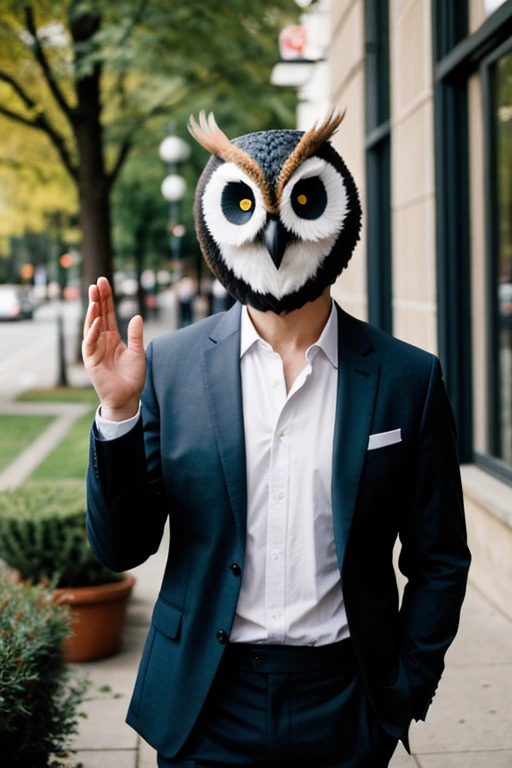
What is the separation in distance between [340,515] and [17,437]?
12093 mm

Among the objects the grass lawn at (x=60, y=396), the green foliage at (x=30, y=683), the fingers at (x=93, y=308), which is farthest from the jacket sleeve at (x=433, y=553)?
the grass lawn at (x=60, y=396)

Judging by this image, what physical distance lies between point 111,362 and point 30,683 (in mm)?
1619

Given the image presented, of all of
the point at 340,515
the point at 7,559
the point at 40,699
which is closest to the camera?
the point at 340,515

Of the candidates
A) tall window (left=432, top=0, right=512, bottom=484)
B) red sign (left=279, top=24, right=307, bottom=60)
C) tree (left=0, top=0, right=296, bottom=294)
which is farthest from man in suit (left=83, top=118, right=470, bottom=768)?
red sign (left=279, top=24, right=307, bottom=60)

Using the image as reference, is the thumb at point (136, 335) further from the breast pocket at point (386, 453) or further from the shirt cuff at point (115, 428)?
the breast pocket at point (386, 453)

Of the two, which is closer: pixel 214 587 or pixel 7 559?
pixel 214 587

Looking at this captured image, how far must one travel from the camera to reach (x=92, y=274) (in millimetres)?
18906

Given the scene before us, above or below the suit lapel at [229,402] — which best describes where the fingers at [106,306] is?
above

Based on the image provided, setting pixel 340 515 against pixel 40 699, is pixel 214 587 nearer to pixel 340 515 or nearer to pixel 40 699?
pixel 340 515

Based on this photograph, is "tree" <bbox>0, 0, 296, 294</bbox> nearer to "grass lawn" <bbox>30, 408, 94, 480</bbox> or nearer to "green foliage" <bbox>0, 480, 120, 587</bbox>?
"grass lawn" <bbox>30, 408, 94, 480</bbox>

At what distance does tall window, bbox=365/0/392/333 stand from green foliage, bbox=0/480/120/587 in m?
4.54

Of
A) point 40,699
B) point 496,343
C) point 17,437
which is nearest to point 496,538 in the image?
point 496,343

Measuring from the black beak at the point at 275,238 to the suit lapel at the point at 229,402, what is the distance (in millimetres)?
282

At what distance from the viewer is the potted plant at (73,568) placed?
5375mm
